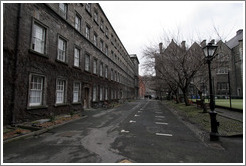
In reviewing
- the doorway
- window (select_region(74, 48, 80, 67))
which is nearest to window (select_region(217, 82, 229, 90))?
the doorway

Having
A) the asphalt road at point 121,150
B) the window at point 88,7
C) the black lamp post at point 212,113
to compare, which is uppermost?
the window at point 88,7

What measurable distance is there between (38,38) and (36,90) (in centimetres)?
366

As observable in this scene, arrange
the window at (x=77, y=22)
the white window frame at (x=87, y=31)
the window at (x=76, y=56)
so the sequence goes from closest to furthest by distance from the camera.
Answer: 1. the window at (x=76, y=56)
2. the window at (x=77, y=22)
3. the white window frame at (x=87, y=31)

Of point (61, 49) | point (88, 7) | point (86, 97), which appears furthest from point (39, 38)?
point (88, 7)

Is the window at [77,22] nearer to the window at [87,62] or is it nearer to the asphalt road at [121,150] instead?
the window at [87,62]

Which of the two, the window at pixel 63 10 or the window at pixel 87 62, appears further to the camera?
the window at pixel 87 62

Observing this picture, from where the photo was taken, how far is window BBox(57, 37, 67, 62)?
36.1 feet

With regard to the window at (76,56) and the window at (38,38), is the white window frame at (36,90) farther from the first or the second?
the window at (76,56)

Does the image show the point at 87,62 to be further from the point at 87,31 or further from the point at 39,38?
the point at 39,38

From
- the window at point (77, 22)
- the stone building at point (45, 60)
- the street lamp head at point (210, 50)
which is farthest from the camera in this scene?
the window at point (77, 22)

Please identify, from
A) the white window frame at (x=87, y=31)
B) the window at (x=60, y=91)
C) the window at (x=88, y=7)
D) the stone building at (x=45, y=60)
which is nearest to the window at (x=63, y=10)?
the stone building at (x=45, y=60)

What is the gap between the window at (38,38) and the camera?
28.3ft

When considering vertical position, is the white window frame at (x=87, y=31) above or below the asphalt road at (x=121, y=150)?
above

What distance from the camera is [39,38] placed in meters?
9.08
